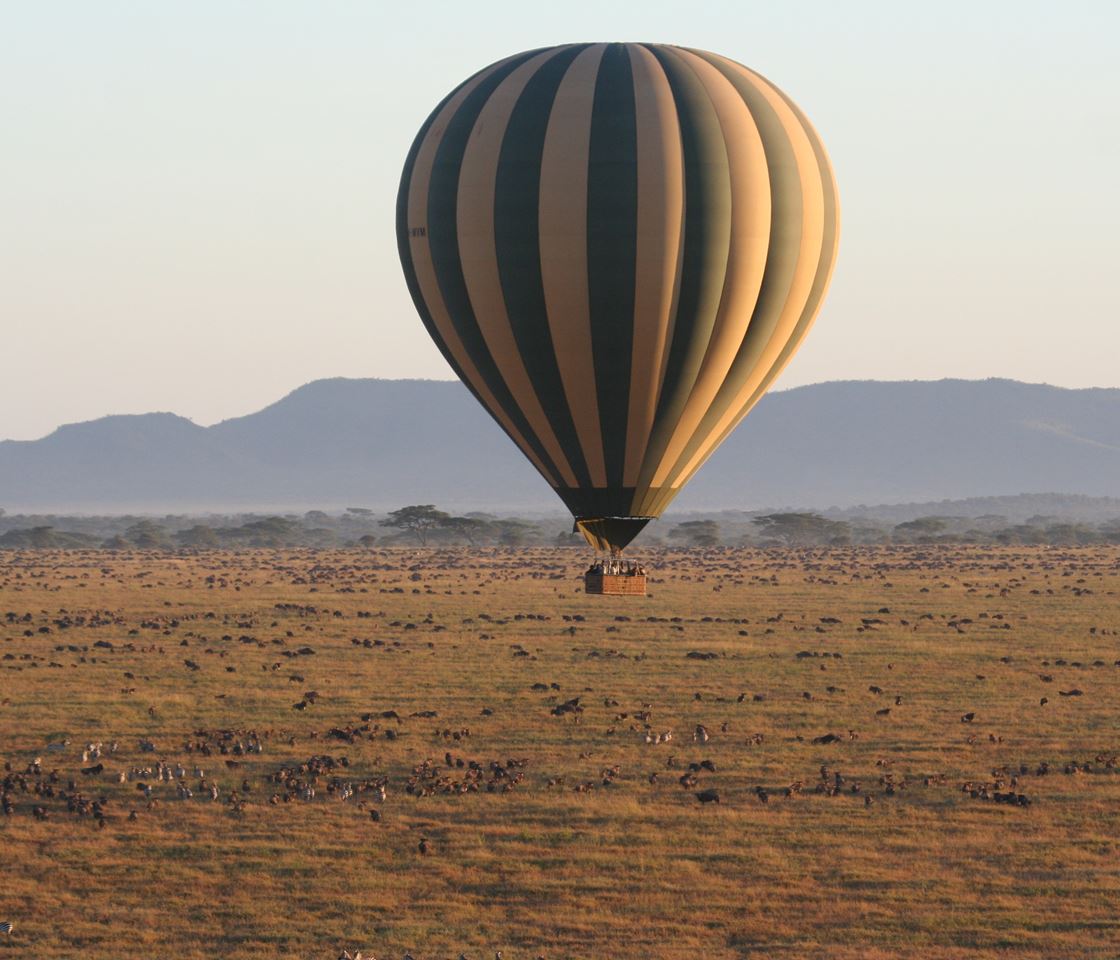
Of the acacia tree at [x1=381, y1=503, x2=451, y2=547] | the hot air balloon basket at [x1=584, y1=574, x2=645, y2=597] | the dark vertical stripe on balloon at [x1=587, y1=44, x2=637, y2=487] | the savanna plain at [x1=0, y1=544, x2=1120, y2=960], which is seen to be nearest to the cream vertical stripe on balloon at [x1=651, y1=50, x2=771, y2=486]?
the dark vertical stripe on balloon at [x1=587, y1=44, x2=637, y2=487]

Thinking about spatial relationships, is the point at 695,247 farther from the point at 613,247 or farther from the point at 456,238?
the point at 456,238

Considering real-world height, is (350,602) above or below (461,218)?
below

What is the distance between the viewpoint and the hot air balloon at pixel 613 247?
106 ft

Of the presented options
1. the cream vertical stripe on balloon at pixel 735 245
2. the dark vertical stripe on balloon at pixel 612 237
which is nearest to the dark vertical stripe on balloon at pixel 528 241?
the dark vertical stripe on balloon at pixel 612 237

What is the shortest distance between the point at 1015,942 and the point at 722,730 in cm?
1255

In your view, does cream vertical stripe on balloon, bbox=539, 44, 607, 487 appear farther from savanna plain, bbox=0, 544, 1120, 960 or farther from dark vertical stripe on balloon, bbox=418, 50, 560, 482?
savanna plain, bbox=0, 544, 1120, 960

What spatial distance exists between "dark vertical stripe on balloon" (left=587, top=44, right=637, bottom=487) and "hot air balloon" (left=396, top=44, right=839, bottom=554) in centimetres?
2

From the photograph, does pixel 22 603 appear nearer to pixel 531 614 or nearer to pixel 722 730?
pixel 531 614

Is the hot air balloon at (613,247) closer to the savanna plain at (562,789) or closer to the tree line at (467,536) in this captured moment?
the savanna plain at (562,789)

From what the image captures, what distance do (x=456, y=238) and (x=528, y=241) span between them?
163 cm

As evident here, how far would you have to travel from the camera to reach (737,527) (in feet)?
653

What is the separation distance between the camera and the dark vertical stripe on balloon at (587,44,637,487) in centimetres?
3216

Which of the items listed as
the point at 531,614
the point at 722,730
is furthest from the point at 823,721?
the point at 531,614

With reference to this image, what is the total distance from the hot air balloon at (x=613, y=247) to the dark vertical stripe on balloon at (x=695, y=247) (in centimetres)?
3
